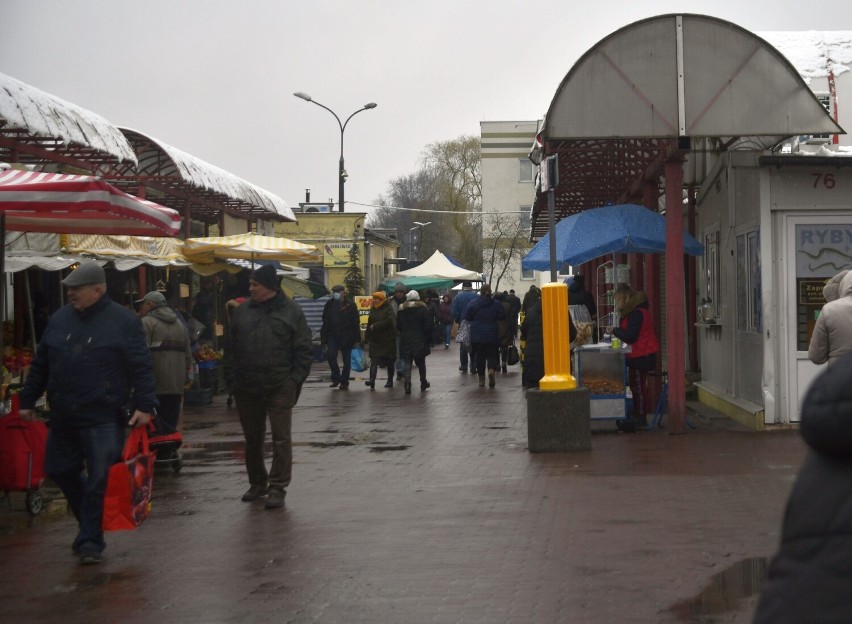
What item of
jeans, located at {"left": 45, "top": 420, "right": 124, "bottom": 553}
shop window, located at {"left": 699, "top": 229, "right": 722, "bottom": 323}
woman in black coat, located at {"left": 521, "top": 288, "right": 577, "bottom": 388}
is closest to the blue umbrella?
shop window, located at {"left": 699, "top": 229, "right": 722, "bottom": 323}

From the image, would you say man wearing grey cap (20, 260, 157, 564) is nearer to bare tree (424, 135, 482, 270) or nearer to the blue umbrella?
the blue umbrella

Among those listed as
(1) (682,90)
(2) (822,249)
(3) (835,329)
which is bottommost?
(3) (835,329)

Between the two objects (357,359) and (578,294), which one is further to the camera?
(357,359)

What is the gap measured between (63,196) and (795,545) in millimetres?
7443

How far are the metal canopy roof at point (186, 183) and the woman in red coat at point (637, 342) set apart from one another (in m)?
7.31

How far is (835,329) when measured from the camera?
8.59 metres

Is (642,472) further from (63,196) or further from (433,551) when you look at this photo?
(63,196)

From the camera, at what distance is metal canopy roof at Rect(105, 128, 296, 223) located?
59.2 ft

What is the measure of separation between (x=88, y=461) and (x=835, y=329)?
5021mm

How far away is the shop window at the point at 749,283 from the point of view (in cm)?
1406

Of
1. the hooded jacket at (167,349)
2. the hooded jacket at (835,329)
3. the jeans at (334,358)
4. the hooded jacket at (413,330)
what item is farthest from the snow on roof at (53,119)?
the jeans at (334,358)

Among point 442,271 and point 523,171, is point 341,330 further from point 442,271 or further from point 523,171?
point 523,171

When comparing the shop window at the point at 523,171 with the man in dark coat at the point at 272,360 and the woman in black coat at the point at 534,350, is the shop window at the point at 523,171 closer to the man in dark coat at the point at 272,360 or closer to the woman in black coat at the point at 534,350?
the woman in black coat at the point at 534,350

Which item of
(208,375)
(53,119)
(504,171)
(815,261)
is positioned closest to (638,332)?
(815,261)
